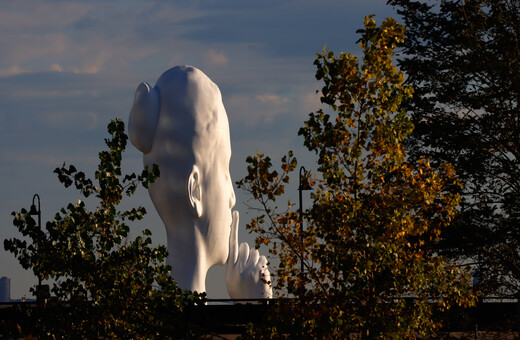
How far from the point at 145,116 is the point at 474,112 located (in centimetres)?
814

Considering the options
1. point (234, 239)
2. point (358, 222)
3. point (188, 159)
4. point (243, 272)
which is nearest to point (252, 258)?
point (243, 272)

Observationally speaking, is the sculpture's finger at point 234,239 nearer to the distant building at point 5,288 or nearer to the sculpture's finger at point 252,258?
the sculpture's finger at point 252,258

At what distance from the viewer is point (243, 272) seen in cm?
2119

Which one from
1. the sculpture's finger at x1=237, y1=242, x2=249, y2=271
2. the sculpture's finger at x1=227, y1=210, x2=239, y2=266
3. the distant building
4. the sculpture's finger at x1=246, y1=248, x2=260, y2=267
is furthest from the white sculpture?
the distant building

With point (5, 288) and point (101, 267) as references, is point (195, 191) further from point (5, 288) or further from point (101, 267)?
point (5, 288)

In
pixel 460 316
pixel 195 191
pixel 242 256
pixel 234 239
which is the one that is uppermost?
pixel 195 191

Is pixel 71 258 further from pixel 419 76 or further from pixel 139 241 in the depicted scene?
pixel 419 76

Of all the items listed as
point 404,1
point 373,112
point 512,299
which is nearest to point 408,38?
point 404,1

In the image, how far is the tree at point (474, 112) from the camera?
815 inches

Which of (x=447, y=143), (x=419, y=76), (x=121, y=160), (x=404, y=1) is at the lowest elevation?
(x=121, y=160)

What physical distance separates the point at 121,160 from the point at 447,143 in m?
14.3

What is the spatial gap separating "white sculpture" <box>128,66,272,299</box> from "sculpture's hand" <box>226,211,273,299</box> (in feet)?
1.88

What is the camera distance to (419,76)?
22031mm

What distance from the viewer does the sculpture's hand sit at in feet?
69.3
